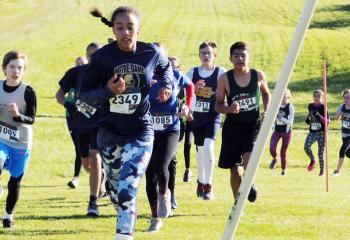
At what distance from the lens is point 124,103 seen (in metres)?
7.35

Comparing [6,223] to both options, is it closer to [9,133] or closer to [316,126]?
[9,133]

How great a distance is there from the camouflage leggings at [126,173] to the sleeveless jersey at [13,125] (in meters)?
1.88

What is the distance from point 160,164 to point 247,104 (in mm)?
1243

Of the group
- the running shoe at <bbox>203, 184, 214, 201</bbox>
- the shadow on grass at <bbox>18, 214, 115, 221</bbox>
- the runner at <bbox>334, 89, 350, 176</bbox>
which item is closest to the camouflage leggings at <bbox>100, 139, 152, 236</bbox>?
the shadow on grass at <bbox>18, 214, 115, 221</bbox>

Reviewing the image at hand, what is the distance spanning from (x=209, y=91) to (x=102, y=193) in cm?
223

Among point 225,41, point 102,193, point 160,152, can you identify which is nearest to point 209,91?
point 102,193

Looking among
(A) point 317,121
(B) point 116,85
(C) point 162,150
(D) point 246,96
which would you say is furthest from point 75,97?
(A) point 317,121

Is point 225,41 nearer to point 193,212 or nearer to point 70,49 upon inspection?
point 70,49

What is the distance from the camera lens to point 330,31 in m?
63.9

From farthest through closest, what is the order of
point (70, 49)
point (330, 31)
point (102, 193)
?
1. point (330, 31)
2. point (70, 49)
3. point (102, 193)

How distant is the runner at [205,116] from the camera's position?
12.2 meters

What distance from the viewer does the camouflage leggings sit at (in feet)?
22.7

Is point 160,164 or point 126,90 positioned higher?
point 126,90

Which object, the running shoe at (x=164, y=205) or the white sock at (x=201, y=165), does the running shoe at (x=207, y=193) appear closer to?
the white sock at (x=201, y=165)
